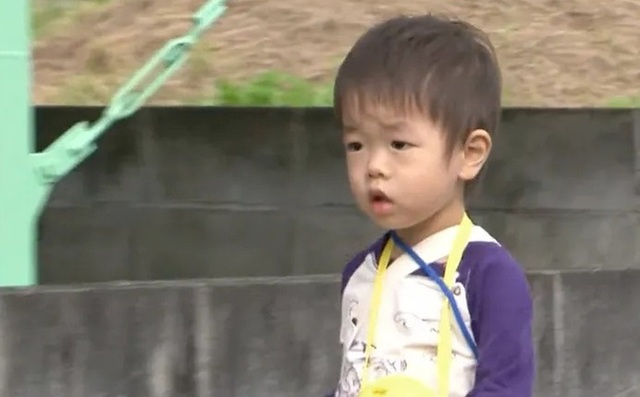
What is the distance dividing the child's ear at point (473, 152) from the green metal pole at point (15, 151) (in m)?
1.86

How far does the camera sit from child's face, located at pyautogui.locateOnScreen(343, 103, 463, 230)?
2.53 m

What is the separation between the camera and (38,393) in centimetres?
384

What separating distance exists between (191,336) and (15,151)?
2.60 feet

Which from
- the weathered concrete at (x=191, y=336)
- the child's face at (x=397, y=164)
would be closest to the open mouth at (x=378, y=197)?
the child's face at (x=397, y=164)

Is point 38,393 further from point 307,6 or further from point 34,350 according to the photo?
point 307,6

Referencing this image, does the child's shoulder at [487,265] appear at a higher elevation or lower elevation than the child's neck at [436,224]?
lower

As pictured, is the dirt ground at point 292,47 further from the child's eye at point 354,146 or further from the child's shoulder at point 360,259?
the child's eye at point 354,146

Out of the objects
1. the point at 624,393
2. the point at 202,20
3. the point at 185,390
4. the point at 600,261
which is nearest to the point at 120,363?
the point at 185,390

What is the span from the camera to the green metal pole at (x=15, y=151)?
13.1 ft

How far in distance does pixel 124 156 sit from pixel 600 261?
6.52 feet

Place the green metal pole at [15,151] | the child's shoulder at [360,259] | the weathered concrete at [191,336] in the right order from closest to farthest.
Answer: the child's shoulder at [360,259]
the weathered concrete at [191,336]
the green metal pole at [15,151]

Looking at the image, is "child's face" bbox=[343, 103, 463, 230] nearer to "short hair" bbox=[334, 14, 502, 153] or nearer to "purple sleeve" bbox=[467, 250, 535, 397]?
"short hair" bbox=[334, 14, 502, 153]

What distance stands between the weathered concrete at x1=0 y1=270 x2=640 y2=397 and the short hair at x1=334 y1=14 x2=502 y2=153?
5.08ft

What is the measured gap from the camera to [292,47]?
615 cm
